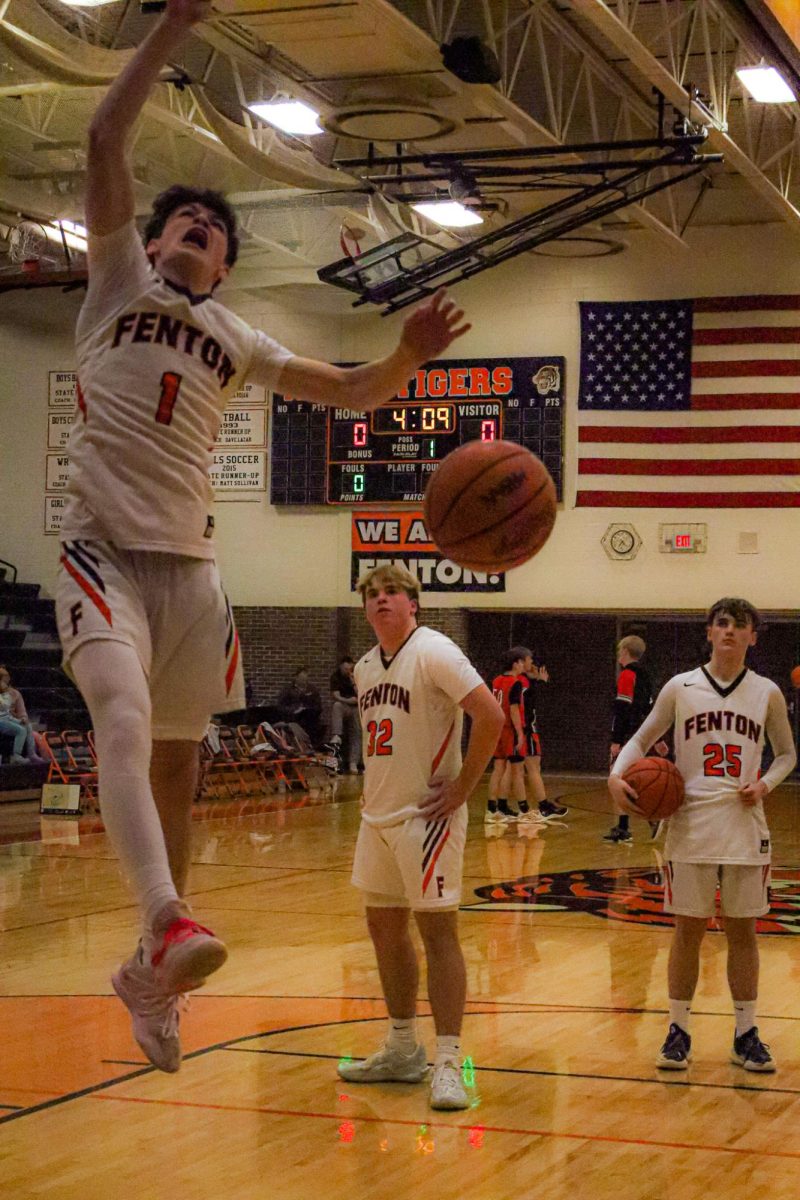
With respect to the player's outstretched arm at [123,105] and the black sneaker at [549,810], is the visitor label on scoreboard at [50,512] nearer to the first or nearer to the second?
the black sneaker at [549,810]

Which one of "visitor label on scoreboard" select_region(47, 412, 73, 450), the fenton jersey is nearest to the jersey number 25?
the fenton jersey

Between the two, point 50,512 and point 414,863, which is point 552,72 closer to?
point 50,512

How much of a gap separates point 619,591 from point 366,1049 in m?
15.1

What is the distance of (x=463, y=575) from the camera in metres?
22.1

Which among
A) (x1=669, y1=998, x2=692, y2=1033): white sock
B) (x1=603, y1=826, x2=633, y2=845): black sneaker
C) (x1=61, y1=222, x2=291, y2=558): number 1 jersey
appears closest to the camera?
(x1=61, y1=222, x2=291, y2=558): number 1 jersey

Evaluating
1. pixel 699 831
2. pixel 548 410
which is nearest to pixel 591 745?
pixel 548 410

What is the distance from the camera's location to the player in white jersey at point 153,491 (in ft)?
10.8

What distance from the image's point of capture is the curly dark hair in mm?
3674

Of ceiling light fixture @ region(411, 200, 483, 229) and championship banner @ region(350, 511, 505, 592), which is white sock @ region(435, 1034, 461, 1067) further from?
championship banner @ region(350, 511, 505, 592)

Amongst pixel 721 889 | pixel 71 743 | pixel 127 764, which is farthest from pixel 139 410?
pixel 71 743

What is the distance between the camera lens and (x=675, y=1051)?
621 centimetres

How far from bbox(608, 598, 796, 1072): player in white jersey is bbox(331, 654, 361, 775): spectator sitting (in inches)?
577

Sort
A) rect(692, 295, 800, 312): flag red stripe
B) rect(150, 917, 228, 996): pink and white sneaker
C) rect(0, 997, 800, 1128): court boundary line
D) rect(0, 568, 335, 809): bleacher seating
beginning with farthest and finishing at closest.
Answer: rect(692, 295, 800, 312): flag red stripe
rect(0, 568, 335, 809): bleacher seating
rect(0, 997, 800, 1128): court boundary line
rect(150, 917, 228, 996): pink and white sneaker

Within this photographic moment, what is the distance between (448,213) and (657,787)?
1262cm
